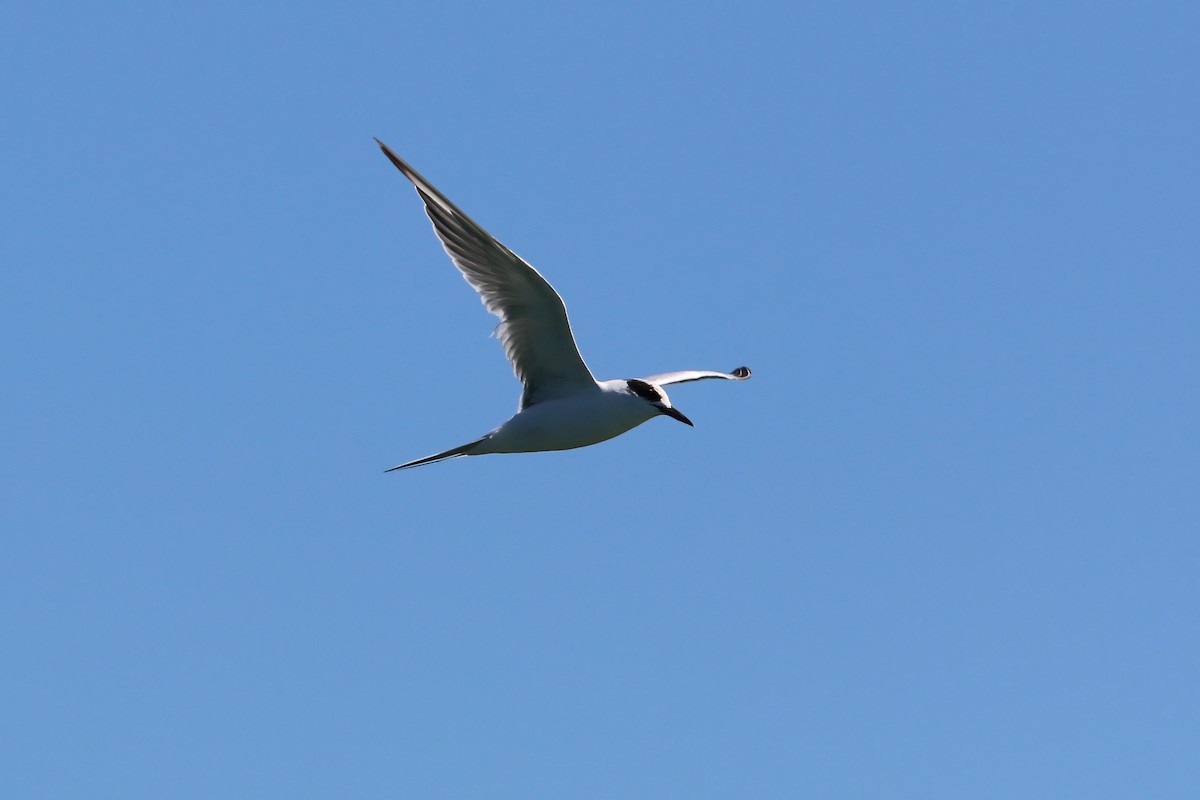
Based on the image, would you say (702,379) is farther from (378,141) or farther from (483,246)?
(378,141)

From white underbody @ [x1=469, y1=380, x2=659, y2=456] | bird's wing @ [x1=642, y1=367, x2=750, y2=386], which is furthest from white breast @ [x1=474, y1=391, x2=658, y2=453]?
bird's wing @ [x1=642, y1=367, x2=750, y2=386]

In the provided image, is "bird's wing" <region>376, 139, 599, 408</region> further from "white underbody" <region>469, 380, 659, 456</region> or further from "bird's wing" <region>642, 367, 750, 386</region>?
"bird's wing" <region>642, 367, 750, 386</region>

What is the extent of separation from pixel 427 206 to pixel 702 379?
21.2ft

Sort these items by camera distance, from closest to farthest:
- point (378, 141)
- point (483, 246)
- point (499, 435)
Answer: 1. point (378, 141)
2. point (483, 246)
3. point (499, 435)

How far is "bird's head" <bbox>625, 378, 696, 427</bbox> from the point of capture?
1382 cm

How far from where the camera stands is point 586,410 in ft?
44.0

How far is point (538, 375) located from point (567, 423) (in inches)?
23.5

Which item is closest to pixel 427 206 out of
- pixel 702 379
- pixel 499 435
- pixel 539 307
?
pixel 539 307

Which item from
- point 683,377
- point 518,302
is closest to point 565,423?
point 518,302

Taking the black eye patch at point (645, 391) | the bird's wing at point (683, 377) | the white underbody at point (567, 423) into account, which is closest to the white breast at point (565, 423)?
the white underbody at point (567, 423)

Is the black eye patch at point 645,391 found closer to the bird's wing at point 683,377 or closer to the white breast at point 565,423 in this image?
the white breast at point 565,423

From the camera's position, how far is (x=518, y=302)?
12.8m

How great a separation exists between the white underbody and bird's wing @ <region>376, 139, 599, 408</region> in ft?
0.68

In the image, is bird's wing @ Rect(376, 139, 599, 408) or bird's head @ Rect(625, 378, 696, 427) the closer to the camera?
bird's wing @ Rect(376, 139, 599, 408)
